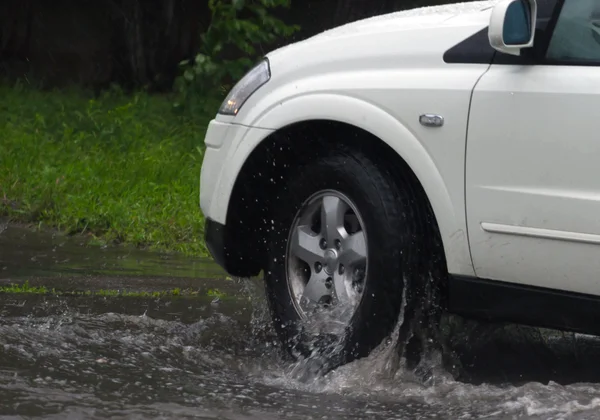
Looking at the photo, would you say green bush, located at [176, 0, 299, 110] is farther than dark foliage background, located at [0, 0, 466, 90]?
No

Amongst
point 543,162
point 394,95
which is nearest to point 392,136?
point 394,95

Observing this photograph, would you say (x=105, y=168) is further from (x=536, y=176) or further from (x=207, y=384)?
(x=536, y=176)

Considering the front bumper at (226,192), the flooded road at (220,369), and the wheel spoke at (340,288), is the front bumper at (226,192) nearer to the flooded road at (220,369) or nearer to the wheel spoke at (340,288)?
the flooded road at (220,369)

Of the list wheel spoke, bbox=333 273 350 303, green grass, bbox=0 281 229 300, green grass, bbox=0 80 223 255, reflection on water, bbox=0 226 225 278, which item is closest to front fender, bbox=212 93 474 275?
wheel spoke, bbox=333 273 350 303

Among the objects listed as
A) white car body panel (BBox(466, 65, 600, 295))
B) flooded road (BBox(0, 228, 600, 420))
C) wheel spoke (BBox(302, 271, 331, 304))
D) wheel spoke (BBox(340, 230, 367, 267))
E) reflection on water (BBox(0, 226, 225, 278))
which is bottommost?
reflection on water (BBox(0, 226, 225, 278))

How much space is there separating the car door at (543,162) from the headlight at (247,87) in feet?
3.76

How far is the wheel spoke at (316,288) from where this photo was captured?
485 centimetres

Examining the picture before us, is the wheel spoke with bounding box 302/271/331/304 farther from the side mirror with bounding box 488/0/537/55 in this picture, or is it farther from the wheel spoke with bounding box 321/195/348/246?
the side mirror with bounding box 488/0/537/55

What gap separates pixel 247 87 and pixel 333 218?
2.56ft

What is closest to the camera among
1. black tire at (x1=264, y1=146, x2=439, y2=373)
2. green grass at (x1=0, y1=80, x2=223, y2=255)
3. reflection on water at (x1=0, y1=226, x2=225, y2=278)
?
black tire at (x1=264, y1=146, x2=439, y2=373)

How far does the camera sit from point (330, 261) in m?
4.82

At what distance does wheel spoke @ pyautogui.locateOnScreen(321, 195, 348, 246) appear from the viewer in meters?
4.80

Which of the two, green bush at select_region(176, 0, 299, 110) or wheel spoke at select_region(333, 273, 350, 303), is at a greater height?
green bush at select_region(176, 0, 299, 110)

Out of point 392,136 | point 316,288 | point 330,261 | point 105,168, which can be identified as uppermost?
point 392,136
